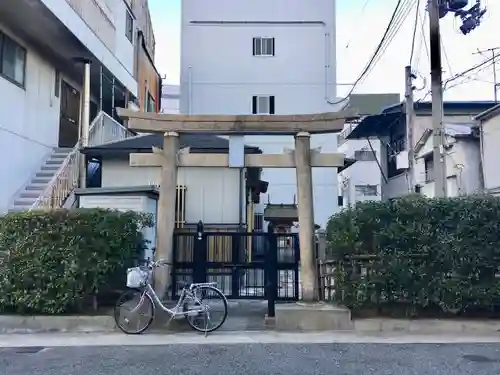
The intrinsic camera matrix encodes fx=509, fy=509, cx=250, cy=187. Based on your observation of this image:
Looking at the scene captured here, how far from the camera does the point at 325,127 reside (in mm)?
8508

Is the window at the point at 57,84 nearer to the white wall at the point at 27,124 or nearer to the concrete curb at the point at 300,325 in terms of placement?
the white wall at the point at 27,124

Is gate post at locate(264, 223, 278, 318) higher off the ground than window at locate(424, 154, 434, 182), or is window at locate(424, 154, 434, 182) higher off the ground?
window at locate(424, 154, 434, 182)

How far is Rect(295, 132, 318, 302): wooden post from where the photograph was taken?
8305 millimetres

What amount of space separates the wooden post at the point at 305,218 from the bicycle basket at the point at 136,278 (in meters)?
2.58

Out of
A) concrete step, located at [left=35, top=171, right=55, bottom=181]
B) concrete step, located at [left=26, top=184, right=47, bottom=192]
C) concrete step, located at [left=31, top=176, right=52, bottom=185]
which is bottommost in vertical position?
concrete step, located at [left=26, top=184, right=47, bottom=192]

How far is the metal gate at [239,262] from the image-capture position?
859 cm

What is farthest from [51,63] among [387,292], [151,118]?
[387,292]

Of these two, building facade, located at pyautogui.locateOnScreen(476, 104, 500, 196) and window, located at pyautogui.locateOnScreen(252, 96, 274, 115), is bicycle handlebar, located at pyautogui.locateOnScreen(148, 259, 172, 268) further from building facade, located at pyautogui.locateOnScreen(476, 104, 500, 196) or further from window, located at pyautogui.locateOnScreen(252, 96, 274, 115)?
window, located at pyautogui.locateOnScreen(252, 96, 274, 115)

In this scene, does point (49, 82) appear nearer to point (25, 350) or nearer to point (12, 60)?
point (12, 60)

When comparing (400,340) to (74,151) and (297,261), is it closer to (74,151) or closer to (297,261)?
(297,261)

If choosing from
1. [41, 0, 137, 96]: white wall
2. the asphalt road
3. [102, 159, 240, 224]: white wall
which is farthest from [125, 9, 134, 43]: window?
the asphalt road

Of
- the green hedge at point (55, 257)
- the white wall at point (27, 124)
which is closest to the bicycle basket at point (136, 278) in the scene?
the green hedge at point (55, 257)

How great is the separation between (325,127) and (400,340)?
3.54 metres

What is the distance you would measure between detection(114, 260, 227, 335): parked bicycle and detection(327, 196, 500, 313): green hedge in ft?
6.99
